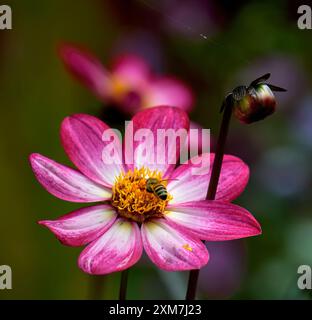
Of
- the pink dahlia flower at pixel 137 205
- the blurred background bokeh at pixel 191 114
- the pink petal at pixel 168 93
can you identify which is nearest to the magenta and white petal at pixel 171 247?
the pink dahlia flower at pixel 137 205

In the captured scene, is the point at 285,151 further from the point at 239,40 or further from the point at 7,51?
the point at 7,51

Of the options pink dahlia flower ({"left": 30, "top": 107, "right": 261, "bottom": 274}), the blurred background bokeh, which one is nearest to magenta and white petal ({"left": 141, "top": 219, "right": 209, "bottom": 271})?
pink dahlia flower ({"left": 30, "top": 107, "right": 261, "bottom": 274})

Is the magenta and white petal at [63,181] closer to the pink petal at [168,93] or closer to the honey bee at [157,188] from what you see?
the honey bee at [157,188]

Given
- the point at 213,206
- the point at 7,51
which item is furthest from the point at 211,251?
the point at 213,206

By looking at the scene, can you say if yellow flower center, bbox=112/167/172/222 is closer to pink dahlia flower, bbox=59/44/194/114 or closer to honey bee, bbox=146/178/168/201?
honey bee, bbox=146/178/168/201

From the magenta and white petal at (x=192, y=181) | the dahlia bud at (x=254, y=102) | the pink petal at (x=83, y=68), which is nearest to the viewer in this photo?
the dahlia bud at (x=254, y=102)

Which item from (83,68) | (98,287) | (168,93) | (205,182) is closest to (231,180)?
(205,182)
